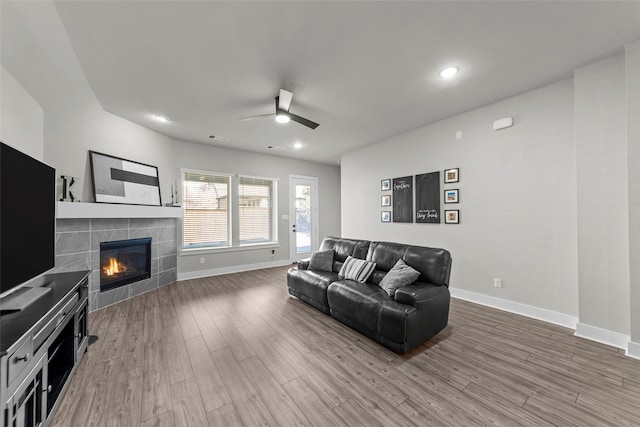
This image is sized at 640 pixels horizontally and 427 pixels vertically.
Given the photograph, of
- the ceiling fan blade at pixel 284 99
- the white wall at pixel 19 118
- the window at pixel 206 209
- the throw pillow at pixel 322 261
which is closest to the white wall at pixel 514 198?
the throw pillow at pixel 322 261

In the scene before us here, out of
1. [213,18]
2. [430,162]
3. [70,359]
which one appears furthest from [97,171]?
[430,162]

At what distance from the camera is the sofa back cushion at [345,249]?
11.6 feet

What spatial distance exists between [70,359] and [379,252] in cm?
318

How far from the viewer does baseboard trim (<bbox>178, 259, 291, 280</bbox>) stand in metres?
4.86

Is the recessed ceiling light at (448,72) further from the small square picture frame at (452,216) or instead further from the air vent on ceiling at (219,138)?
the air vent on ceiling at (219,138)

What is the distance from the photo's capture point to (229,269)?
5363 mm

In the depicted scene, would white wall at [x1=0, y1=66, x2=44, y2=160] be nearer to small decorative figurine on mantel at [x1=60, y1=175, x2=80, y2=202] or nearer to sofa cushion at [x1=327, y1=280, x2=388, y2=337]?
small decorative figurine on mantel at [x1=60, y1=175, x2=80, y2=202]

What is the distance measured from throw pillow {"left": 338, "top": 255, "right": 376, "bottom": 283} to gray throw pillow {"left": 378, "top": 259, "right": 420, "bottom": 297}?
30cm

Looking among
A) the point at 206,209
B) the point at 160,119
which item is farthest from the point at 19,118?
the point at 206,209

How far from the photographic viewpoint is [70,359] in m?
1.99

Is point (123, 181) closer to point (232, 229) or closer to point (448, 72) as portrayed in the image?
point (232, 229)

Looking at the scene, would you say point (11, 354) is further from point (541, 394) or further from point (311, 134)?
point (311, 134)

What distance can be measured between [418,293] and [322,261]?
163 centimetres

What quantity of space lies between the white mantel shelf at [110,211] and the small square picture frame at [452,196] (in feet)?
15.3
